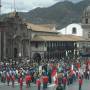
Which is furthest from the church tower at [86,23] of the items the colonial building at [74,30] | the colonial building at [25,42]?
the colonial building at [25,42]

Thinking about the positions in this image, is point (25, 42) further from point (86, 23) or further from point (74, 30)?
point (74, 30)

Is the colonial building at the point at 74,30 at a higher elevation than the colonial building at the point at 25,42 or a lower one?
higher

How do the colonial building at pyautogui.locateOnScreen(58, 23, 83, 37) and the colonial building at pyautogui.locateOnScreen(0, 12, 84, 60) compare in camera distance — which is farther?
the colonial building at pyautogui.locateOnScreen(58, 23, 83, 37)

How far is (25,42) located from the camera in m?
Result: 68.2

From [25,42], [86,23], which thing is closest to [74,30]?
[86,23]

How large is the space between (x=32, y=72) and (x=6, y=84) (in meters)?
2.77

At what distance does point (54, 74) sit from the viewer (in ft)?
136

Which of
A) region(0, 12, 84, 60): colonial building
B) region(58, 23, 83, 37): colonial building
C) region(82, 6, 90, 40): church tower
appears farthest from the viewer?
region(58, 23, 83, 37): colonial building

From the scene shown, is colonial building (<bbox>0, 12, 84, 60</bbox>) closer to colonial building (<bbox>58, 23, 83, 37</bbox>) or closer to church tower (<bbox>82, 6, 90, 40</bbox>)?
church tower (<bbox>82, 6, 90, 40</bbox>)

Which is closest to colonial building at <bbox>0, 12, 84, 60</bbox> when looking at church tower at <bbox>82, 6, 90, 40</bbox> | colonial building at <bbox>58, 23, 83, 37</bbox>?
church tower at <bbox>82, 6, 90, 40</bbox>

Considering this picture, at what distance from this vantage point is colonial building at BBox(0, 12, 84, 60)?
206ft

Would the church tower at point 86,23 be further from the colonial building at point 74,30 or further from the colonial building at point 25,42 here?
the colonial building at point 25,42

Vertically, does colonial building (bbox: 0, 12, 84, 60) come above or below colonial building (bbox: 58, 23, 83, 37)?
below

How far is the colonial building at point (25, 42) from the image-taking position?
62.7 metres
